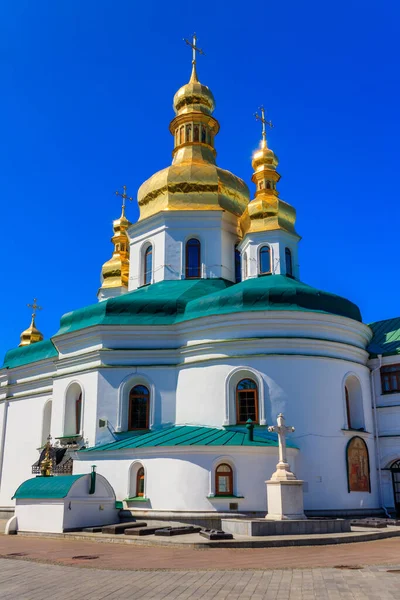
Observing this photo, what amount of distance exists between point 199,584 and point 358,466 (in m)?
12.5

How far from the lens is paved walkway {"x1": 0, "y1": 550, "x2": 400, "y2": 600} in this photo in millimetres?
7488

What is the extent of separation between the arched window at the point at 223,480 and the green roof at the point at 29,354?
11686mm

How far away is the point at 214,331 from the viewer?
67.3 ft

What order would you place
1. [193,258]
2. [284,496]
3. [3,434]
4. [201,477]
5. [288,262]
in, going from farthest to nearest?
→ [3,434], [193,258], [288,262], [201,477], [284,496]

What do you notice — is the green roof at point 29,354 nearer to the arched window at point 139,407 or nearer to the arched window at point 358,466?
the arched window at point 139,407

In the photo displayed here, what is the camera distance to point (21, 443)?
26797 millimetres

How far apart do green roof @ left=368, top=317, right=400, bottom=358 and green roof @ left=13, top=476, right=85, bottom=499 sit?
37.7 feet

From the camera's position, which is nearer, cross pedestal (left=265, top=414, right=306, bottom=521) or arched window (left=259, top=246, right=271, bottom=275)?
cross pedestal (left=265, top=414, right=306, bottom=521)

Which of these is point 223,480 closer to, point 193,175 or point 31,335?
point 193,175

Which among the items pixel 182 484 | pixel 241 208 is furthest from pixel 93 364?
pixel 241 208

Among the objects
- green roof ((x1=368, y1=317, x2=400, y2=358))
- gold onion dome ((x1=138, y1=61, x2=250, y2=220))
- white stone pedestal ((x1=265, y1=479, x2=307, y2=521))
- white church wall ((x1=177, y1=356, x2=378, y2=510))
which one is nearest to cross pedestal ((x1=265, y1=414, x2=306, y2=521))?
white stone pedestal ((x1=265, y1=479, x2=307, y2=521))

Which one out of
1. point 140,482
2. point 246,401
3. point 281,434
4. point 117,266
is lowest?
point 140,482

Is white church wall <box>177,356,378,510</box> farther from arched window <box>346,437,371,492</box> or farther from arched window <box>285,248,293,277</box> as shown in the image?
arched window <box>285,248,293,277</box>

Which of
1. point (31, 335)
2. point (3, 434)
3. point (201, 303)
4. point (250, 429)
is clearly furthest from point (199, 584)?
point (31, 335)
